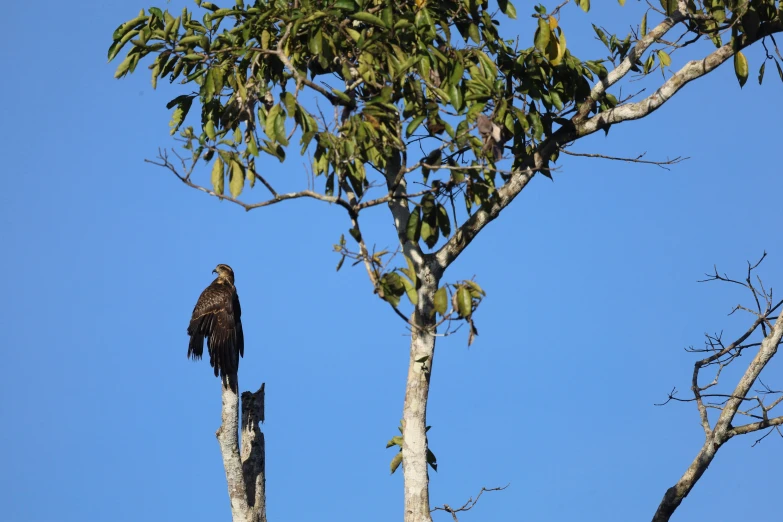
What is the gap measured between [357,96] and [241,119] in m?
1.19

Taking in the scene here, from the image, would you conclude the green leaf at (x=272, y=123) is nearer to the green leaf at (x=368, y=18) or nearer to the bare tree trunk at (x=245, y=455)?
the green leaf at (x=368, y=18)

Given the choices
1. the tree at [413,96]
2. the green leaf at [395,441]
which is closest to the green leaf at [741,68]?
the tree at [413,96]

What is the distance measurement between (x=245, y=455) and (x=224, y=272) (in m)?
2.58

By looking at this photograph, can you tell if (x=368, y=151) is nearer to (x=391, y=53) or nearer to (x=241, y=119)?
(x=391, y=53)

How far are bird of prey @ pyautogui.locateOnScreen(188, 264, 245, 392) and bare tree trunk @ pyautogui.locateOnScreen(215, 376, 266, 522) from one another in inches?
8.1

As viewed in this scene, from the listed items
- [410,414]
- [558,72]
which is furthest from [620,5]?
[410,414]

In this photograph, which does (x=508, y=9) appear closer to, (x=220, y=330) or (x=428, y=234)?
(x=428, y=234)

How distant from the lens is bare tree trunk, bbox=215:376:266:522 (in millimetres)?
11164

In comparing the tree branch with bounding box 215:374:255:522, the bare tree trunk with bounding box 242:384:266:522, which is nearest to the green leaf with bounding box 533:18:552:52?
the tree branch with bounding box 215:374:255:522

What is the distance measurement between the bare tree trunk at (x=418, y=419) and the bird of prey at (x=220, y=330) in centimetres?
256

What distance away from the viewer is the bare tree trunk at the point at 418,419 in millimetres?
9602

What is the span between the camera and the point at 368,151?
857 cm

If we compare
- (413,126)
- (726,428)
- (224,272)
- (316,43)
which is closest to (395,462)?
(726,428)

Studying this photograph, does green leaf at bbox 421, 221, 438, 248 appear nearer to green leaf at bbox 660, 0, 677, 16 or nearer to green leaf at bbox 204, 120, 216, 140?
green leaf at bbox 204, 120, 216, 140
